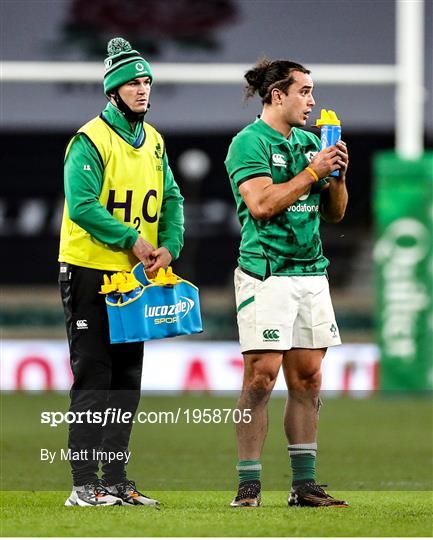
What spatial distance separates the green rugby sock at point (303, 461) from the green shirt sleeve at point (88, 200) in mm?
1003

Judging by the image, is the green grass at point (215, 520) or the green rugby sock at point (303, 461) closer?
the green grass at point (215, 520)

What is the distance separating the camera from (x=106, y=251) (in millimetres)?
5359

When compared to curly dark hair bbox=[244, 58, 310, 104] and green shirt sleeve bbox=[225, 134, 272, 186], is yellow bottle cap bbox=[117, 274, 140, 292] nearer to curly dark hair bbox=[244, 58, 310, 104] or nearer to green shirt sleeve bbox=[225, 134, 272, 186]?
green shirt sleeve bbox=[225, 134, 272, 186]

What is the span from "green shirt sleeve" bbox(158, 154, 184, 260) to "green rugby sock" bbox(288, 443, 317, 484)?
89 centimetres

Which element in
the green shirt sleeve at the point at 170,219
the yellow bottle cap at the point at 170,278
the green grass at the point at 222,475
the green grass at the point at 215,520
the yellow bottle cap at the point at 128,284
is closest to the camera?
the green grass at the point at 215,520

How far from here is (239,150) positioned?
527 cm

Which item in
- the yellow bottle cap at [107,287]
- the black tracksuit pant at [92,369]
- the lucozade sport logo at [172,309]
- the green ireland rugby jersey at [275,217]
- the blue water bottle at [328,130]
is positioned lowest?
the black tracksuit pant at [92,369]

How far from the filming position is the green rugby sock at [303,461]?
5.32 m

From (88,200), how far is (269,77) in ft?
2.74

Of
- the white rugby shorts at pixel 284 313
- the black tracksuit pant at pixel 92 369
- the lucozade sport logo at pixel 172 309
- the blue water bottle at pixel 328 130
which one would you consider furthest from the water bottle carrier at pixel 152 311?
the blue water bottle at pixel 328 130

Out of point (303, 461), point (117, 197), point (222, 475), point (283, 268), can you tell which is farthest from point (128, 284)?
point (222, 475)

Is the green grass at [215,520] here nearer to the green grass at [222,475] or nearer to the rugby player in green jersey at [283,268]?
the green grass at [222,475]

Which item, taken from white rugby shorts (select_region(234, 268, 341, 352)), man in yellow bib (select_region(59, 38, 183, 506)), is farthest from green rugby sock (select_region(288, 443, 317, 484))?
man in yellow bib (select_region(59, 38, 183, 506))

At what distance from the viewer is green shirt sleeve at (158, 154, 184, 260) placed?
18.1ft
